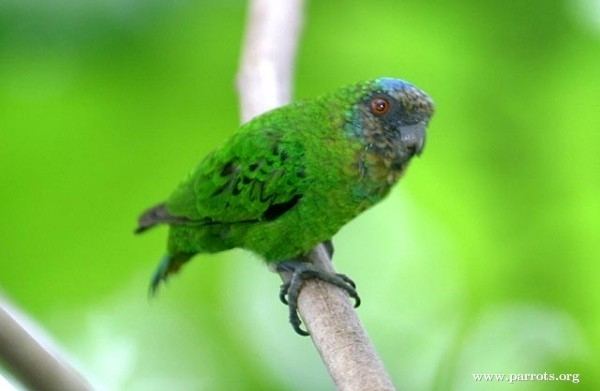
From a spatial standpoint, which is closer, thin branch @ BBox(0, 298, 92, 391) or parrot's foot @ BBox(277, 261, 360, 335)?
thin branch @ BBox(0, 298, 92, 391)

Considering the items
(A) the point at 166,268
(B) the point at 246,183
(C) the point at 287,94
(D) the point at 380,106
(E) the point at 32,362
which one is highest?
(C) the point at 287,94

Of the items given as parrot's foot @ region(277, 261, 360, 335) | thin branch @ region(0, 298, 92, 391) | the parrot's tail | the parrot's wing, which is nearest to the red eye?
the parrot's wing

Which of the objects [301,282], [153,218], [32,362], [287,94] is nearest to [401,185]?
[287,94]

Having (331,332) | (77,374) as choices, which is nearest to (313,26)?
(331,332)

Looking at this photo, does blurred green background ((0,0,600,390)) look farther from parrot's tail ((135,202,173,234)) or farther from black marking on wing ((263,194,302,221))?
black marking on wing ((263,194,302,221))

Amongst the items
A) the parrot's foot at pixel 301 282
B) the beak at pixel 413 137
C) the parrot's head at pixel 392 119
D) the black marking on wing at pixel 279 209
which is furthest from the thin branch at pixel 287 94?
the beak at pixel 413 137

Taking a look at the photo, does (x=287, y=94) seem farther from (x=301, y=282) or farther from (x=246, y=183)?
(x=301, y=282)
